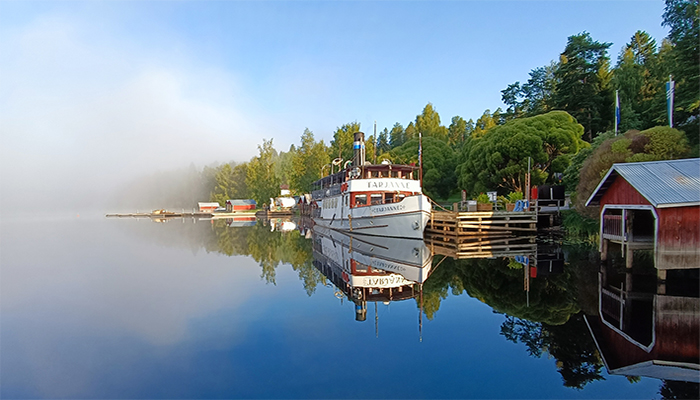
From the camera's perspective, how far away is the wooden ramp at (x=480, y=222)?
2495cm

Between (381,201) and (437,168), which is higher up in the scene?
(437,168)

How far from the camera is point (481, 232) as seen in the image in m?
26.1

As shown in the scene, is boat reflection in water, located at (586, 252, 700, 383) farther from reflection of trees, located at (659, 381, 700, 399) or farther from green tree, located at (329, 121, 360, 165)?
green tree, located at (329, 121, 360, 165)

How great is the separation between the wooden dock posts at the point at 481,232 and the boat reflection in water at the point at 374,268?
6.56 feet

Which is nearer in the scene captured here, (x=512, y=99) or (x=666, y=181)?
(x=666, y=181)

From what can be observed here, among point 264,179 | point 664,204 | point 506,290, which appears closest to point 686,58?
point 664,204

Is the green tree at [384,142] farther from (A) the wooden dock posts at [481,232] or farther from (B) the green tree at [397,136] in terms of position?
(A) the wooden dock posts at [481,232]

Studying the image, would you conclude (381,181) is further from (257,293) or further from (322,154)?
(322,154)

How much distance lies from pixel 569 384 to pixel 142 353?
25.4 ft

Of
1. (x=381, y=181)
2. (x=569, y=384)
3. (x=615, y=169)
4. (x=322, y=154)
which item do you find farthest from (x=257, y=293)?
(x=322, y=154)

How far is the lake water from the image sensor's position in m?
6.30

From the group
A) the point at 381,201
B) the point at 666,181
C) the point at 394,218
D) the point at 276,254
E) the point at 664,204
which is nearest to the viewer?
the point at 664,204

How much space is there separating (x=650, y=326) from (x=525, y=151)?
32.9 meters

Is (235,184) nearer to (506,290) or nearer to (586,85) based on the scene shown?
(586,85)
